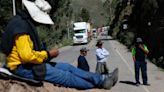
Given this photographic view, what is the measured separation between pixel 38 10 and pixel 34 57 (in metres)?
0.41

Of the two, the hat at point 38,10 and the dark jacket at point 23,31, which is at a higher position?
the hat at point 38,10

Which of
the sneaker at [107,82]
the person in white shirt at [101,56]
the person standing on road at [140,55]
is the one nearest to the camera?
the sneaker at [107,82]

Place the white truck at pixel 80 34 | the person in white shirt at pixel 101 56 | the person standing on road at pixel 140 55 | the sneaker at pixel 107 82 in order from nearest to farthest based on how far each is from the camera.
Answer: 1. the sneaker at pixel 107 82
2. the person in white shirt at pixel 101 56
3. the person standing on road at pixel 140 55
4. the white truck at pixel 80 34

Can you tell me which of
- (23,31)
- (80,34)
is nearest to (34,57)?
(23,31)

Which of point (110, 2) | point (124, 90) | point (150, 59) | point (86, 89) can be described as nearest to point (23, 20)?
point (86, 89)

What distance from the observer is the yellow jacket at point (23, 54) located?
4.16 metres

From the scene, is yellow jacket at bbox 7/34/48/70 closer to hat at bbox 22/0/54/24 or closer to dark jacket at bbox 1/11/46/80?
dark jacket at bbox 1/11/46/80

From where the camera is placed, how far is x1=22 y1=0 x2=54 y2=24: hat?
423cm

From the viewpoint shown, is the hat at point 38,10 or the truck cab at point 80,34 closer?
the hat at point 38,10

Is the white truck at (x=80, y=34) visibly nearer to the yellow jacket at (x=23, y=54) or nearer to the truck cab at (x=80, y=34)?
the truck cab at (x=80, y=34)

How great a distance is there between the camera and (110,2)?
429ft

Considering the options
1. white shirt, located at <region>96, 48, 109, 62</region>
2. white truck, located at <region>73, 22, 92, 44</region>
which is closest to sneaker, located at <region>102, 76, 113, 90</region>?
white shirt, located at <region>96, 48, 109, 62</region>

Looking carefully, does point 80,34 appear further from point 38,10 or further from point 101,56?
point 38,10

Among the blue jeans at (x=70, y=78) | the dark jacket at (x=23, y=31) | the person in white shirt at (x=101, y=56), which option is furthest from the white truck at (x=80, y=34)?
the blue jeans at (x=70, y=78)
